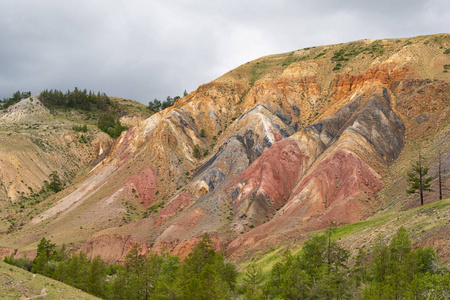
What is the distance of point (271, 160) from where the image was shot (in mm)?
71188

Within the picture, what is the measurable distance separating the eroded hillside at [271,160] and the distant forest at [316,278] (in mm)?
13030

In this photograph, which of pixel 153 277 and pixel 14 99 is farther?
pixel 14 99

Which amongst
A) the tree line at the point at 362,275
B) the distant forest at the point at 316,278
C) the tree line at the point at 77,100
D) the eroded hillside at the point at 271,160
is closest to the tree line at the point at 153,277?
the distant forest at the point at 316,278

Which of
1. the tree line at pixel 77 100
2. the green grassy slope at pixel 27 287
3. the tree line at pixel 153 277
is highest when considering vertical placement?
the tree line at pixel 77 100

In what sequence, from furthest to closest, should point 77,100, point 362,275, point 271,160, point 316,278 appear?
point 77,100 < point 271,160 < point 316,278 < point 362,275

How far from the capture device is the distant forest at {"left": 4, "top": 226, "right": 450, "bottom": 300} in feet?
84.9

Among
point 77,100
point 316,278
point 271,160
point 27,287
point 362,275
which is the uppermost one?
point 77,100

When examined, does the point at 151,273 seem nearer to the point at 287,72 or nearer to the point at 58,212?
the point at 58,212

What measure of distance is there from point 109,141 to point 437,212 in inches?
3580

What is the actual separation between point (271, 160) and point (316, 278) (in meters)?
37.3

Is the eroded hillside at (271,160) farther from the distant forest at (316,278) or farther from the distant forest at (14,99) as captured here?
the distant forest at (14,99)

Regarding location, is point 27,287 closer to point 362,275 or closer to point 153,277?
point 153,277

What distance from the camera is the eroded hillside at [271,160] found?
190 feet

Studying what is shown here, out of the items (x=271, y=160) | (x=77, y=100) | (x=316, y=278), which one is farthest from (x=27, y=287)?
(x=77, y=100)
